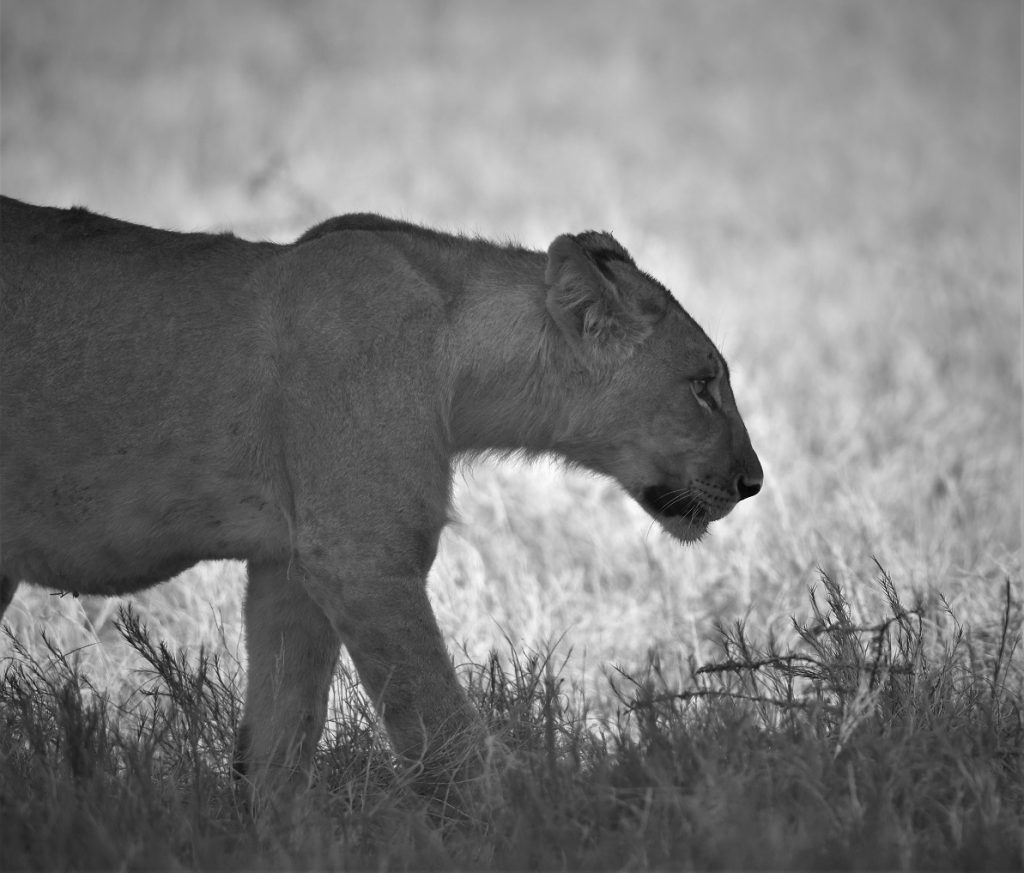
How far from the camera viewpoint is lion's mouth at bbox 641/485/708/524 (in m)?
4.74

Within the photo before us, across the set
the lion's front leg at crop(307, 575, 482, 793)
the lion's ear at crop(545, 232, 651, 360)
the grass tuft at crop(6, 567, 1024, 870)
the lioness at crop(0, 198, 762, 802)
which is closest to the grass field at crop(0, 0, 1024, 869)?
the grass tuft at crop(6, 567, 1024, 870)

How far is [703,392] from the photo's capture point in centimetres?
476

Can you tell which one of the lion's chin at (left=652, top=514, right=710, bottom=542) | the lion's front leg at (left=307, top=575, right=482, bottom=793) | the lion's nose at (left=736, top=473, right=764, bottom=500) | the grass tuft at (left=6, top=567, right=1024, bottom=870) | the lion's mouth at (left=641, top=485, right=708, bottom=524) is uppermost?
Answer: the lion's nose at (left=736, top=473, right=764, bottom=500)

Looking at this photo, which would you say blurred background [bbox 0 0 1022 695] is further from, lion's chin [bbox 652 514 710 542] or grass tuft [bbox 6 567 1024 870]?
grass tuft [bbox 6 567 1024 870]

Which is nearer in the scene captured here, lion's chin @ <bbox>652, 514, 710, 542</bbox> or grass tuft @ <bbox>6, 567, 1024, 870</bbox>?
grass tuft @ <bbox>6, 567, 1024, 870</bbox>

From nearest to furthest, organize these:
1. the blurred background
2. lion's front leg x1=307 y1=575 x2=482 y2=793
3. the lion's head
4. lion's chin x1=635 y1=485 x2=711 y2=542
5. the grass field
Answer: the grass field → lion's front leg x1=307 y1=575 x2=482 y2=793 → the lion's head → lion's chin x1=635 y1=485 x2=711 y2=542 → the blurred background

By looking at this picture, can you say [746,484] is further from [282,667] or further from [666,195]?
[666,195]

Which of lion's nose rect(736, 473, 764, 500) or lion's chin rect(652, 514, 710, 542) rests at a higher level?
lion's nose rect(736, 473, 764, 500)

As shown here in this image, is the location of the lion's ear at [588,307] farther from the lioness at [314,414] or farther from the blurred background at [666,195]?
the blurred background at [666,195]

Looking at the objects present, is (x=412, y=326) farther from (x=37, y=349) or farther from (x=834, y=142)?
(x=834, y=142)

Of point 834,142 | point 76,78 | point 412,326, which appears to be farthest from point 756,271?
point 412,326

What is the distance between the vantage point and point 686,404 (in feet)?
15.4

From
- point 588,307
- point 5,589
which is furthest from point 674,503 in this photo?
point 5,589

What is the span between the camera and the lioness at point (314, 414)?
13.8ft
